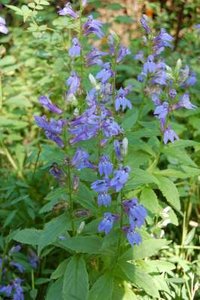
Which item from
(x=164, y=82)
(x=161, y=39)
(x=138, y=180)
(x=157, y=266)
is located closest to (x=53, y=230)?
(x=138, y=180)

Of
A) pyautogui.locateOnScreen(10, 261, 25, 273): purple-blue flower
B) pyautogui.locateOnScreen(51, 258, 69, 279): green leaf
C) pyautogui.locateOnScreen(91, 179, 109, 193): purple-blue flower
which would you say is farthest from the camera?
pyautogui.locateOnScreen(10, 261, 25, 273): purple-blue flower

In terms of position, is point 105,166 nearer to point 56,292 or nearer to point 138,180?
point 138,180

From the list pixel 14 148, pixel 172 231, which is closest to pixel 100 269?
pixel 172 231

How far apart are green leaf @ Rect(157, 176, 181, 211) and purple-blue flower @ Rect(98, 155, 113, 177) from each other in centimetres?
49

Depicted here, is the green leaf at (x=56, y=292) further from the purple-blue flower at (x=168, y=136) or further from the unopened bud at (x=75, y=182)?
the purple-blue flower at (x=168, y=136)

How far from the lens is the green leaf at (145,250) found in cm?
246

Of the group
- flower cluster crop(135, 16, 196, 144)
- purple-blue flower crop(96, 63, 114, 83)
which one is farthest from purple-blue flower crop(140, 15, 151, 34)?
purple-blue flower crop(96, 63, 114, 83)

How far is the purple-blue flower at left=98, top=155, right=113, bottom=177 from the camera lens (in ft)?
7.61

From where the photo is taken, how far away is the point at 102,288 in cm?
244

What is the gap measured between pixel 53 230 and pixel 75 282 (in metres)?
0.24

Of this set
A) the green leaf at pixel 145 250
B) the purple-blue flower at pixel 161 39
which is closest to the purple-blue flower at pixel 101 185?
the green leaf at pixel 145 250

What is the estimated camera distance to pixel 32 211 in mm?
3477

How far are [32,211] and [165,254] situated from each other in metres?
0.88

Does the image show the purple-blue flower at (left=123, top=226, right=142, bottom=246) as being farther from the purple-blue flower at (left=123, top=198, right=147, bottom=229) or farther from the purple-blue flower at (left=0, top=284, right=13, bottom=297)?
the purple-blue flower at (left=0, top=284, right=13, bottom=297)
